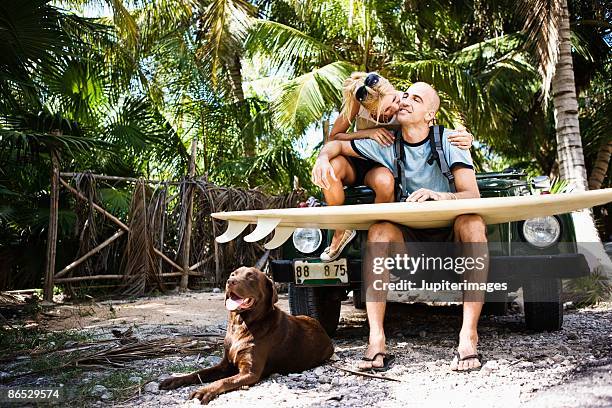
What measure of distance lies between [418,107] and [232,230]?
1388 millimetres

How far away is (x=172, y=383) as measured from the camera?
2.99 metres

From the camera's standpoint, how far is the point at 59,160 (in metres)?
7.32

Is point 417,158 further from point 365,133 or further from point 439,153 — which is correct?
point 365,133

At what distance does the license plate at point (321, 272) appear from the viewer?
389 cm

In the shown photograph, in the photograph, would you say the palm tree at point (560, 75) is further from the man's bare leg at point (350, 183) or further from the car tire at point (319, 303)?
the man's bare leg at point (350, 183)

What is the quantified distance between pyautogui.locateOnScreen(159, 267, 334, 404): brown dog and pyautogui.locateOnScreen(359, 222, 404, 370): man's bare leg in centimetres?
39

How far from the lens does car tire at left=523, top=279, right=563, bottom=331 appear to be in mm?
3859

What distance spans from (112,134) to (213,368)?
7265 millimetres

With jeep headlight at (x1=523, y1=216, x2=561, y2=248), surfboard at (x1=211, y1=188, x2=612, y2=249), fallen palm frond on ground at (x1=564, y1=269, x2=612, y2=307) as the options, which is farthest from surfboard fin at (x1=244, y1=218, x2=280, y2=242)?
fallen palm frond on ground at (x1=564, y1=269, x2=612, y2=307)

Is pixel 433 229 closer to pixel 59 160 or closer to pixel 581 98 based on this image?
pixel 59 160

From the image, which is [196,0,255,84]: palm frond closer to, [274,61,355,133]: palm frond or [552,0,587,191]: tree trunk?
[274,61,355,133]: palm frond

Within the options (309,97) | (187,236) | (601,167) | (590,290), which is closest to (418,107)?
(590,290)

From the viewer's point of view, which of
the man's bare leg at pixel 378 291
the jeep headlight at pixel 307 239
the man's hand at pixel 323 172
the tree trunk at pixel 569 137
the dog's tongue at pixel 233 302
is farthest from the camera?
the tree trunk at pixel 569 137
